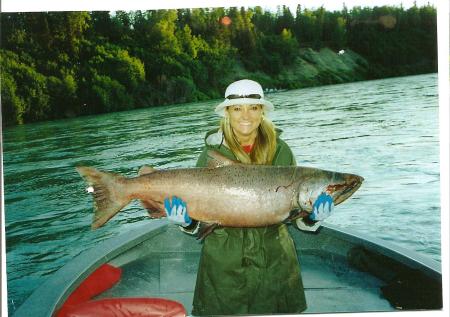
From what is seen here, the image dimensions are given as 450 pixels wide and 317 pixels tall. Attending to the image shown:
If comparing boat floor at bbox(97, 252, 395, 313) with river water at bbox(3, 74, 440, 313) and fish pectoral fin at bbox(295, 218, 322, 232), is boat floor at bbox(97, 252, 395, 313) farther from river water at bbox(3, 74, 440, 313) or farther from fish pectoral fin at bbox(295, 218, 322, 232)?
fish pectoral fin at bbox(295, 218, 322, 232)

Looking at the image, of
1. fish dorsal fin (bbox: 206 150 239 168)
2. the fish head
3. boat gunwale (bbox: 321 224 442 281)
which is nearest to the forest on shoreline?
fish dorsal fin (bbox: 206 150 239 168)

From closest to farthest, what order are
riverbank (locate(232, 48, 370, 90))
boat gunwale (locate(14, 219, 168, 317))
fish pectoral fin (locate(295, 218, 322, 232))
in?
boat gunwale (locate(14, 219, 168, 317)) < fish pectoral fin (locate(295, 218, 322, 232)) < riverbank (locate(232, 48, 370, 90))

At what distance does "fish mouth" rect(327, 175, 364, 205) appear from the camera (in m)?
3.18

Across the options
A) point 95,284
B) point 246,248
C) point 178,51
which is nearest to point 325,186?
point 246,248

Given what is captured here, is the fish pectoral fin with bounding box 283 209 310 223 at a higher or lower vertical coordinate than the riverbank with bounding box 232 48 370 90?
lower

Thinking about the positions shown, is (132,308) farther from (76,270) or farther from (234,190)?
(234,190)

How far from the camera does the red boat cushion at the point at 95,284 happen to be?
3.13 m

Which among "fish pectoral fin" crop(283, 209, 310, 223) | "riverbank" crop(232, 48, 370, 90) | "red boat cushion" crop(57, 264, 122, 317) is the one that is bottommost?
"red boat cushion" crop(57, 264, 122, 317)

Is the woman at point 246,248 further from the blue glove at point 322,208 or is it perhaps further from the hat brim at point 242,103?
the blue glove at point 322,208

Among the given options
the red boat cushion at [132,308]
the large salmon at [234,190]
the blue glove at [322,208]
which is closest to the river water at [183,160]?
the large salmon at [234,190]

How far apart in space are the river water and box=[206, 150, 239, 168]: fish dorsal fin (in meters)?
0.15

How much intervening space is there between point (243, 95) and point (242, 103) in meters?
0.06

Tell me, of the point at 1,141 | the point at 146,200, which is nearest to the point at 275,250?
the point at 146,200

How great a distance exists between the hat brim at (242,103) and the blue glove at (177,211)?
716 mm
